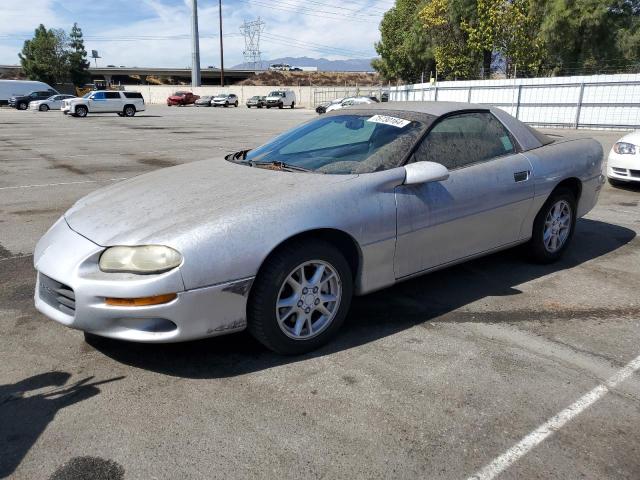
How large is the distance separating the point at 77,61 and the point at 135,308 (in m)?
92.4

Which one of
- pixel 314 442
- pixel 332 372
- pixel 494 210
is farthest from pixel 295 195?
pixel 494 210

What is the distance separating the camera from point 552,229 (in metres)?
4.69

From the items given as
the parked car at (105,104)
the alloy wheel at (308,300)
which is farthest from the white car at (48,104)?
the alloy wheel at (308,300)

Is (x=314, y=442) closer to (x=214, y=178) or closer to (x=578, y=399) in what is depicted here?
(x=578, y=399)

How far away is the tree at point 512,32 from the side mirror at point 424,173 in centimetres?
3058

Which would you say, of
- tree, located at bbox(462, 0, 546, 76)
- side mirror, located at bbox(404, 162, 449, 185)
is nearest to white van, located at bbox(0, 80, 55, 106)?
tree, located at bbox(462, 0, 546, 76)

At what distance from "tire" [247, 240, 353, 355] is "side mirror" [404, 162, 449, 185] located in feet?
2.22

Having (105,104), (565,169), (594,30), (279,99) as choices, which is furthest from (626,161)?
(279,99)

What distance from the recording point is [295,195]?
10.3ft

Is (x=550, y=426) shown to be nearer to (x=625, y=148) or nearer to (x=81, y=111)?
(x=625, y=148)

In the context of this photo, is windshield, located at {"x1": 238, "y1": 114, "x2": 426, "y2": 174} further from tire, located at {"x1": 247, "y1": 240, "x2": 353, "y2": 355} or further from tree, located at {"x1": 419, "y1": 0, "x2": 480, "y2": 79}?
tree, located at {"x1": 419, "y1": 0, "x2": 480, "y2": 79}

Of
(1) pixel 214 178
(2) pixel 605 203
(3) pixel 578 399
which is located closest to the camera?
(3) pixel 578 399

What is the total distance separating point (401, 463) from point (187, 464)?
0.89 meters

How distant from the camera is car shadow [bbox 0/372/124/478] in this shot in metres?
2.35
